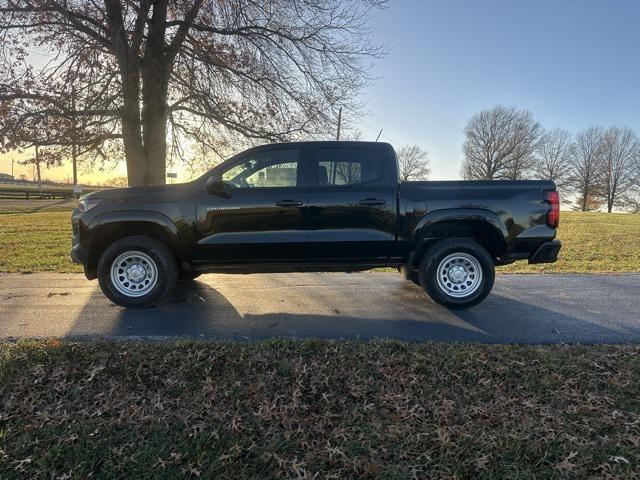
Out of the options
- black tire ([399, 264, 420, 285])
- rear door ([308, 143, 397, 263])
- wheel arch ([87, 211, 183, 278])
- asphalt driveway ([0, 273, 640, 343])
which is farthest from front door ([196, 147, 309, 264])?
black tire ([399, 264, 420, 285])

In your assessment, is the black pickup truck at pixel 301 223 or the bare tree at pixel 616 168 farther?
the bare tree at pixel 616 168

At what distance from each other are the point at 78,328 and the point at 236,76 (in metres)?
7.35

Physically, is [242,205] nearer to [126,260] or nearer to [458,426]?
[126,260]

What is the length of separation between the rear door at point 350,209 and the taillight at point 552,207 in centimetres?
180

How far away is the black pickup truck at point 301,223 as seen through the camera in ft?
15.9

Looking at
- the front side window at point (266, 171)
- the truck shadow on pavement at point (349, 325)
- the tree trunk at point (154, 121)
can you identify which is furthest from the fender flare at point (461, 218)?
the tree trunk at point (154, 121)

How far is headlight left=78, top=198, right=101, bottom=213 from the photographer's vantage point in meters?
4.86

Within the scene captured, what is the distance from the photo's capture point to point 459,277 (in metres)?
5.00

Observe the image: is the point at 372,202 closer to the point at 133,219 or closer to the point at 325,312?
the point at 325,312

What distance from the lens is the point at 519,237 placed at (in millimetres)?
4938

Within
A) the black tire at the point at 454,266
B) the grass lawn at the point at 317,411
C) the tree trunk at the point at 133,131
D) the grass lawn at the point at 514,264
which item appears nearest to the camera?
the grass lawn at the point at 317,411

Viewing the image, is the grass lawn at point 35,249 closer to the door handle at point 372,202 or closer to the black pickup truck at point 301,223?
the black pickup truck at point 301,223

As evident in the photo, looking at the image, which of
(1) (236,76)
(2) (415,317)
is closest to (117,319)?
(2) (415,317)

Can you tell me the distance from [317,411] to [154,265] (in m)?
2.86
